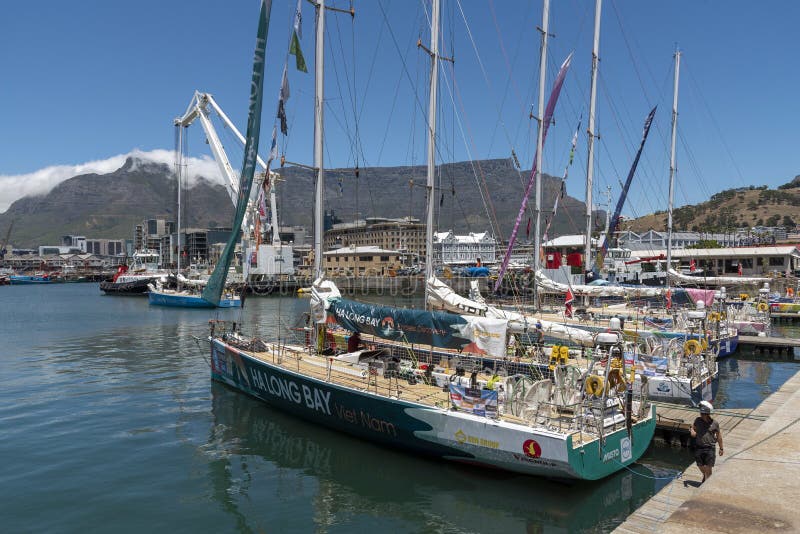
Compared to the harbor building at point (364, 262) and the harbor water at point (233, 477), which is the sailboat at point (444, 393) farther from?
the harbor building at point (364, 262)

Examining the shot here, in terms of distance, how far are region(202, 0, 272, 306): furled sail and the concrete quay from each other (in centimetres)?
1254

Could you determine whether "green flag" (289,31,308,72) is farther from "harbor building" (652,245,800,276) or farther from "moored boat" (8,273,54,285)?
"moored boat" (8,273,54,285)

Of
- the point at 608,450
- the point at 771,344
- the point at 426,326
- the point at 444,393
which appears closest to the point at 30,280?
the point at 426,326

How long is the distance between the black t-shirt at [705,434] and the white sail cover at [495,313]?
632 cm

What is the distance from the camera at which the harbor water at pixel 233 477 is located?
1026 centimetres

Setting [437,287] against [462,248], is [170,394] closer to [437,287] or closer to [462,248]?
[437,287]

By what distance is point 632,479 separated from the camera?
38.7 ft

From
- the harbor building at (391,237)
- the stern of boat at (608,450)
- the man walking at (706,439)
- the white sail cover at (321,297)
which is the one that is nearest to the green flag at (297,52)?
the white sail cover at (321,297)

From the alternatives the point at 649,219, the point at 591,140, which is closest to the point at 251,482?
the point at 591,140

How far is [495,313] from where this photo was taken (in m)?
17.4

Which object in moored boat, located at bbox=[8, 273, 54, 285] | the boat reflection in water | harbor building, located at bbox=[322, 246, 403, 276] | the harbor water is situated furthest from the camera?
moored boat, located at bbox=[8, 273, 54, 285]

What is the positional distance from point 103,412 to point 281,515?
983 cm

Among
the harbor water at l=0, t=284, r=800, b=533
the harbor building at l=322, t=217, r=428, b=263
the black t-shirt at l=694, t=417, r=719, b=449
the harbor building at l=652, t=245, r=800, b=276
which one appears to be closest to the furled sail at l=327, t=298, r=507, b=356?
the harbor water at l=0, t=284, r=800, b=533

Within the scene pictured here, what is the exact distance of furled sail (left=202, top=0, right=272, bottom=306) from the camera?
16.3 m
